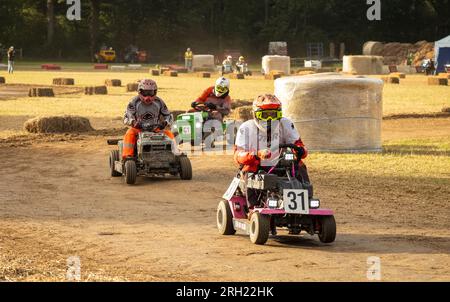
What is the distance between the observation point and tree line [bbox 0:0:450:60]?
286 ft

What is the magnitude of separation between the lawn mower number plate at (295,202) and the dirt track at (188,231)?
16.2 inches

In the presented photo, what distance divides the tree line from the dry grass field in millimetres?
→ 64067

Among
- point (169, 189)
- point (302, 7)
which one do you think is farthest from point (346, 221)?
point (302, 7)

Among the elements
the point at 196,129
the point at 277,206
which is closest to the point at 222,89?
the point at 196,129

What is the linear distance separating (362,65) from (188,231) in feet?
152

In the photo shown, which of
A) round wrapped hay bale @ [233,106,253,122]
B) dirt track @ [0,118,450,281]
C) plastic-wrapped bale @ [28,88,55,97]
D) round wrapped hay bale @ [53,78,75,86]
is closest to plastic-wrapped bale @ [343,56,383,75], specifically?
round wrapped hay bale @ [53,78,75,86]

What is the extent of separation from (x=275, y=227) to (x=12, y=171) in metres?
7.79

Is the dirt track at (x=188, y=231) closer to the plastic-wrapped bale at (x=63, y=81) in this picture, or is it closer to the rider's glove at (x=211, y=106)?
the rider's glove at (x=211, y=106)

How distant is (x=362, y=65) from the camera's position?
5731 centimetres

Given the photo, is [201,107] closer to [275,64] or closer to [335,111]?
[335,111]

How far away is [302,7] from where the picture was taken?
87.6 meters

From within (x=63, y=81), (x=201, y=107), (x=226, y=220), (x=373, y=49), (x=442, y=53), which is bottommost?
(x=226, y=220)

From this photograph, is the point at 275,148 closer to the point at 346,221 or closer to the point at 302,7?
the point at 346,221

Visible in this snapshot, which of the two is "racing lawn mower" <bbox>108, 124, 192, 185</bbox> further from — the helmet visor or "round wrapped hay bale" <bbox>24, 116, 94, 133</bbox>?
"round wrapped hay bale" <bbox>24, 116, 94, 133</bbox>
